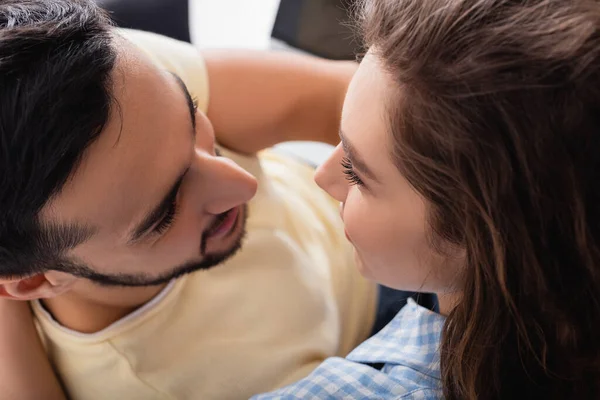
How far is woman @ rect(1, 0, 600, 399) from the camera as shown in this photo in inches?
16.9

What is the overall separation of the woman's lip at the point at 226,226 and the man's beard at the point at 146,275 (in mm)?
27

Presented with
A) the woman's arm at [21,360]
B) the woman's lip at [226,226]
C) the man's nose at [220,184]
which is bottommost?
the woman's arm at [21,360]

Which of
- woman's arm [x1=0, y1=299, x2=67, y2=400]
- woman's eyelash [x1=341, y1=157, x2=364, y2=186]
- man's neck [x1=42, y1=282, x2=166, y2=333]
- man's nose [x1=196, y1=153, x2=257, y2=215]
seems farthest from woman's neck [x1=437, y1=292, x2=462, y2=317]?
woman's arm [x1=0, y1=299, x2=67, y2=400]

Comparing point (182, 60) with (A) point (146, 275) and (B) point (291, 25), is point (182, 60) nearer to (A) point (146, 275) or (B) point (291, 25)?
(A) point (146, 275)

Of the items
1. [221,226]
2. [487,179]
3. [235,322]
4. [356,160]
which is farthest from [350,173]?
[235,322]

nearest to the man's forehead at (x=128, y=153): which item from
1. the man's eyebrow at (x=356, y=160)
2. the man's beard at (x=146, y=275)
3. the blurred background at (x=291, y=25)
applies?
the man's beard at (x=146, y=275)

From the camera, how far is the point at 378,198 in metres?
0.57

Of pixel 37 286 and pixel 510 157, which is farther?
pixel 37 286

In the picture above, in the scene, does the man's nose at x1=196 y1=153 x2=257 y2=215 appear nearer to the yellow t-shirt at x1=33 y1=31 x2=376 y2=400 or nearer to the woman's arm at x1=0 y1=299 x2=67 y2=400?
the yellow t-shirt at x1=33 y1=31 x2=376 y2=400

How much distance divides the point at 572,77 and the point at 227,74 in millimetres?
599

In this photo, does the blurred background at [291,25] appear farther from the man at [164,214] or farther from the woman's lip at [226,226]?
the woman's lip at [226,226]

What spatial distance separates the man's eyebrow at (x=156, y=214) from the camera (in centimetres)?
67

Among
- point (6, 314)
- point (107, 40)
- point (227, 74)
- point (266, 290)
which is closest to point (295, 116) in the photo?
point (227, 74)

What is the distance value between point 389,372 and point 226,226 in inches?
11.6
